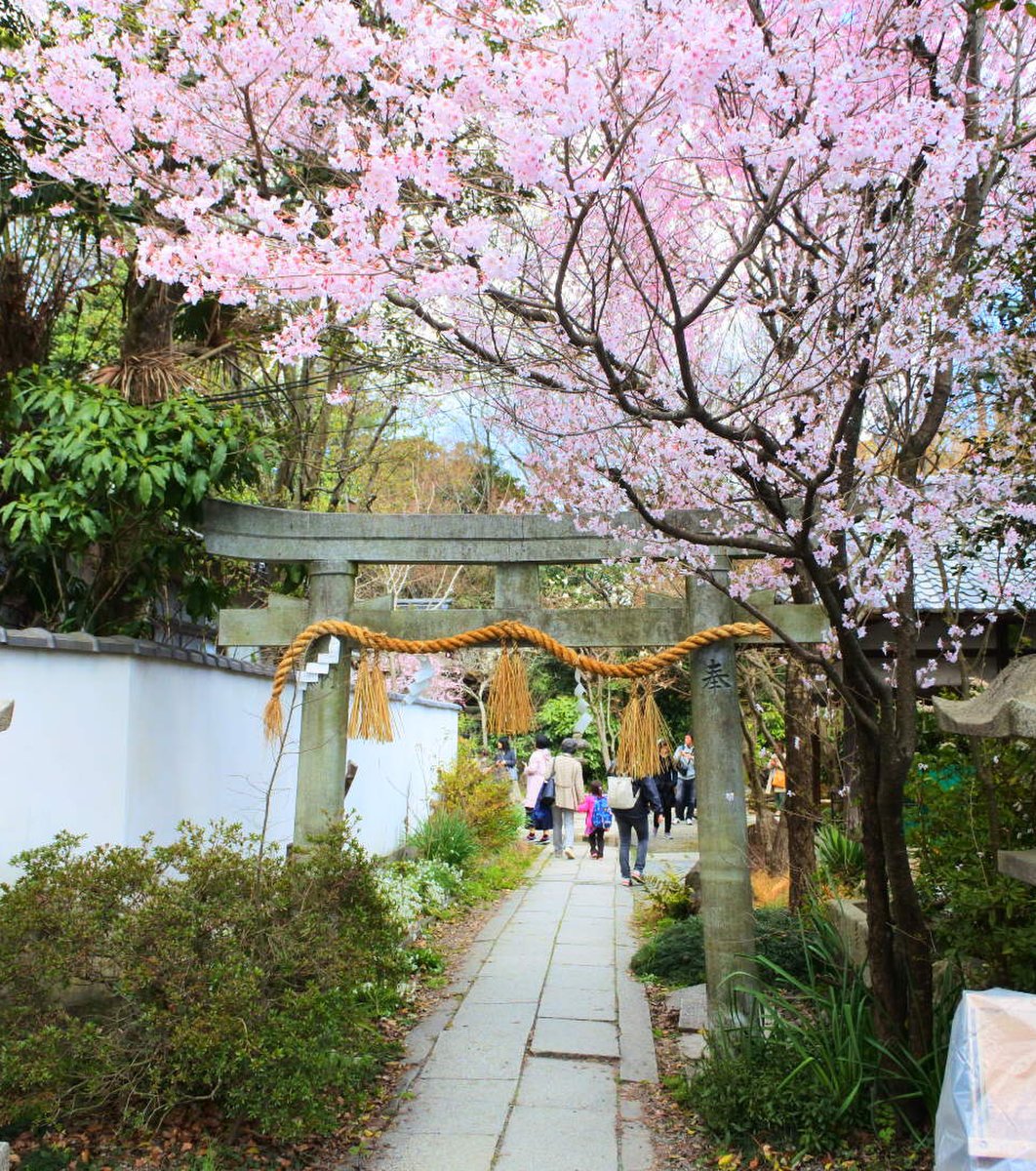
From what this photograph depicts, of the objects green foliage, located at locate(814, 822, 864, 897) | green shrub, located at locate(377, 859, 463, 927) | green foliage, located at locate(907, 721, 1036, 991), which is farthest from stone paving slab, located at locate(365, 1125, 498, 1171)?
green foliage, located at locate(814, 822, 864, 897)

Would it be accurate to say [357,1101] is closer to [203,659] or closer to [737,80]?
[203,659]

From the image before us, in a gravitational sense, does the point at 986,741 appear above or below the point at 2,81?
below

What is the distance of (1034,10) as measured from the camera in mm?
2633

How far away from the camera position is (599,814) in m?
14.6

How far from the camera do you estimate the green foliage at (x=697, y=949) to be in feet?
21.2

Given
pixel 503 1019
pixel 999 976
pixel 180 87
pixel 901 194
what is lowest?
pixel 503 1019

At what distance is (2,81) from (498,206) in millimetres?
3036

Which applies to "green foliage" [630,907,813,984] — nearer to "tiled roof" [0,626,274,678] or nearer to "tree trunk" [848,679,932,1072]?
"tree trunk" [848,679,932,1072]

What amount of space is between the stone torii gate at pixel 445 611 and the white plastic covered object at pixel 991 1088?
2971 millimetres

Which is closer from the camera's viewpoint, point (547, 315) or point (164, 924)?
point (164, 924)

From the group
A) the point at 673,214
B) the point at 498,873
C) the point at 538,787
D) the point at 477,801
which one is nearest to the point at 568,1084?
→ the point at 673,214

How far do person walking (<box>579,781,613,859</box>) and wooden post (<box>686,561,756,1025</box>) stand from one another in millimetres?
8365

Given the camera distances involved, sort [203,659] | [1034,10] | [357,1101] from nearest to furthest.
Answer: [1034,10] → [357,1101] → [203,659]

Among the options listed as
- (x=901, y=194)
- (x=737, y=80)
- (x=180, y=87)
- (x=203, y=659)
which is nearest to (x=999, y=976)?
(x=901, y=194)
